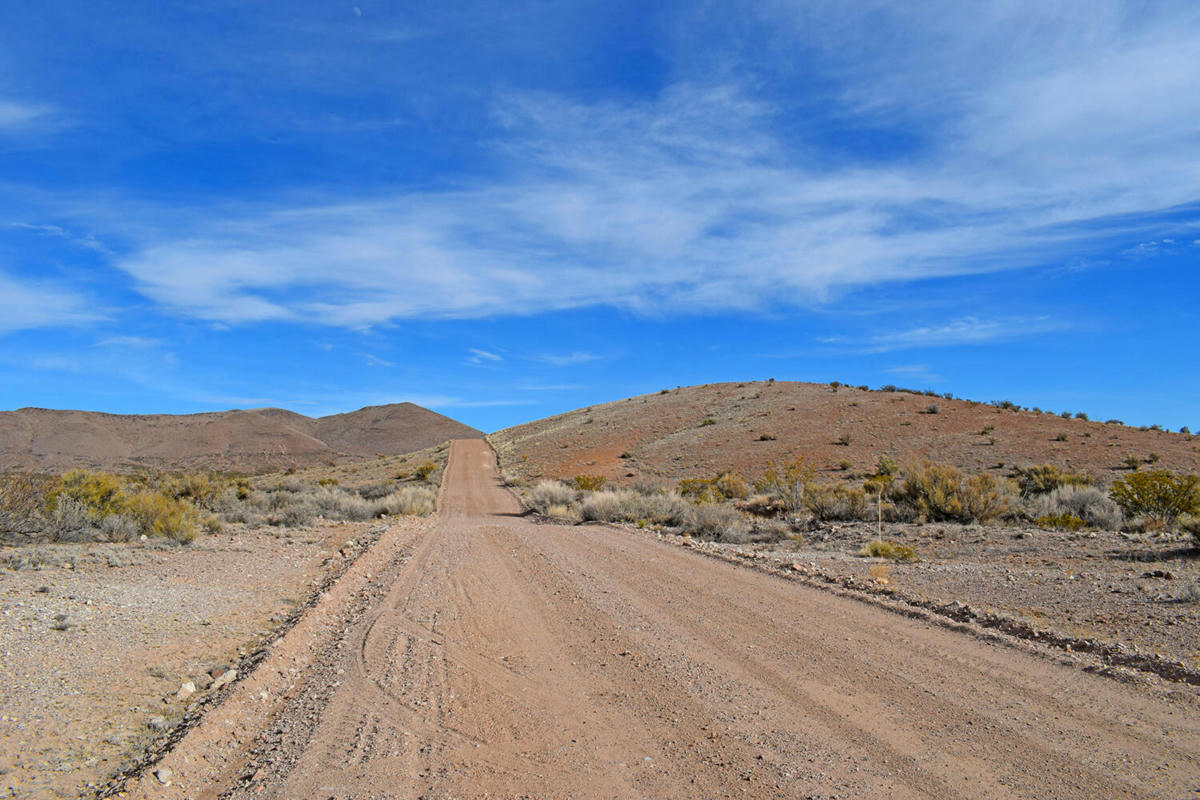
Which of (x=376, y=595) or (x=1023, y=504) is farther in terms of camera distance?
(x=1023, y=504)

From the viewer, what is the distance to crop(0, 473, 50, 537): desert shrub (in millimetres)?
14320

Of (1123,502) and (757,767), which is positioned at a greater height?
(1123,502)

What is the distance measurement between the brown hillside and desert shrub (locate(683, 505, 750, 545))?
16.5 meters

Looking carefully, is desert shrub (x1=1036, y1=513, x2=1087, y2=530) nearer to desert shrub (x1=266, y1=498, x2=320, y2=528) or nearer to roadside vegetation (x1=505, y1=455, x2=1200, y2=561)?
roadside vegetation (x1=505, y1=455, x2=1200, y2=561)

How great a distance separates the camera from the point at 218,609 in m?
9.80

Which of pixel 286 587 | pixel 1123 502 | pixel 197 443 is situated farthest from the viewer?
pixel 197 443

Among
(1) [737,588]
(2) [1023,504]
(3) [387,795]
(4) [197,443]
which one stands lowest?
(3) [387,795]

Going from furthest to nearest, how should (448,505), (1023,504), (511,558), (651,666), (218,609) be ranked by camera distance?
(448,505)
(1023,504)
(511,558)
(218,609)
(651,666)

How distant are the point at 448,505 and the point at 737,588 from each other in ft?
70.5

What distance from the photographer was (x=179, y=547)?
14906mm

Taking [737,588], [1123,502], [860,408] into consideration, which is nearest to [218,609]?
[737,588]

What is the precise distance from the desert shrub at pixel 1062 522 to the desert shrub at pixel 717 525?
6910mm

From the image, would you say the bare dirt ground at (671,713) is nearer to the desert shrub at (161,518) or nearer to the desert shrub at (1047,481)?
the desert shrub at (161,518)

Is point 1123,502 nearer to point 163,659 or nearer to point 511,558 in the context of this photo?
point 511,558
